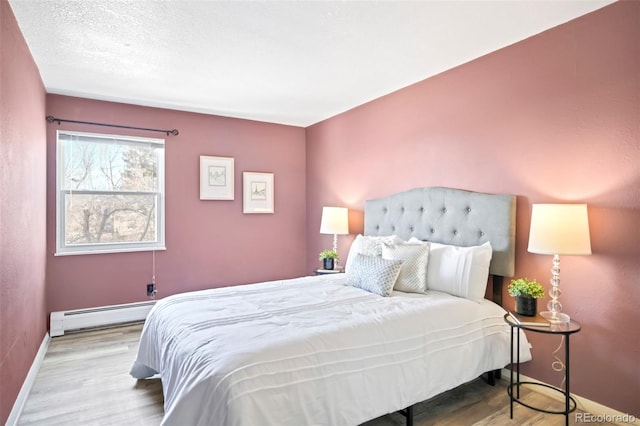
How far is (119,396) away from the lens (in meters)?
2.45

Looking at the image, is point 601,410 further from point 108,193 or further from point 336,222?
point 108,193

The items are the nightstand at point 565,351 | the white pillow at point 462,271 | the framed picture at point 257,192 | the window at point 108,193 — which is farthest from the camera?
the framed picture at point 257,192

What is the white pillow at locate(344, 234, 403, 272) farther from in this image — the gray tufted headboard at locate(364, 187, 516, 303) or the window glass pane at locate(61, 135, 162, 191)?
the window glass pane at locate(61, 135, 162, 191)

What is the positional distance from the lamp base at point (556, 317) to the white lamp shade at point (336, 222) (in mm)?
2318

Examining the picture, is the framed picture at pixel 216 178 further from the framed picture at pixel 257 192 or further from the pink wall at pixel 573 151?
the pink wall at pixel 573 151

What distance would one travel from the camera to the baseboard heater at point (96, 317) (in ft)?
11.9

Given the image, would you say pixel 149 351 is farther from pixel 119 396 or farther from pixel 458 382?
pixel 458 382

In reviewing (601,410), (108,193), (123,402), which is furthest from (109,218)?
(601,410)

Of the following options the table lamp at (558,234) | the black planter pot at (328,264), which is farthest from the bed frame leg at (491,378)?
the black planter pot at (328,264)

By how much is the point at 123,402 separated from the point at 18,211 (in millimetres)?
1465

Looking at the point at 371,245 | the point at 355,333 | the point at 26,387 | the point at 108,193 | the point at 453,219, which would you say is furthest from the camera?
the point at 108,193

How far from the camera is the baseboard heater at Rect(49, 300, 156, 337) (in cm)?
364

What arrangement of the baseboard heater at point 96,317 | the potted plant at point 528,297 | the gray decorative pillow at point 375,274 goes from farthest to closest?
the baseboard heater at point 96,317
the gray decorative pillow at point 375,274
the potted plant at point 528,297

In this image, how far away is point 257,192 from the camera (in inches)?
192
